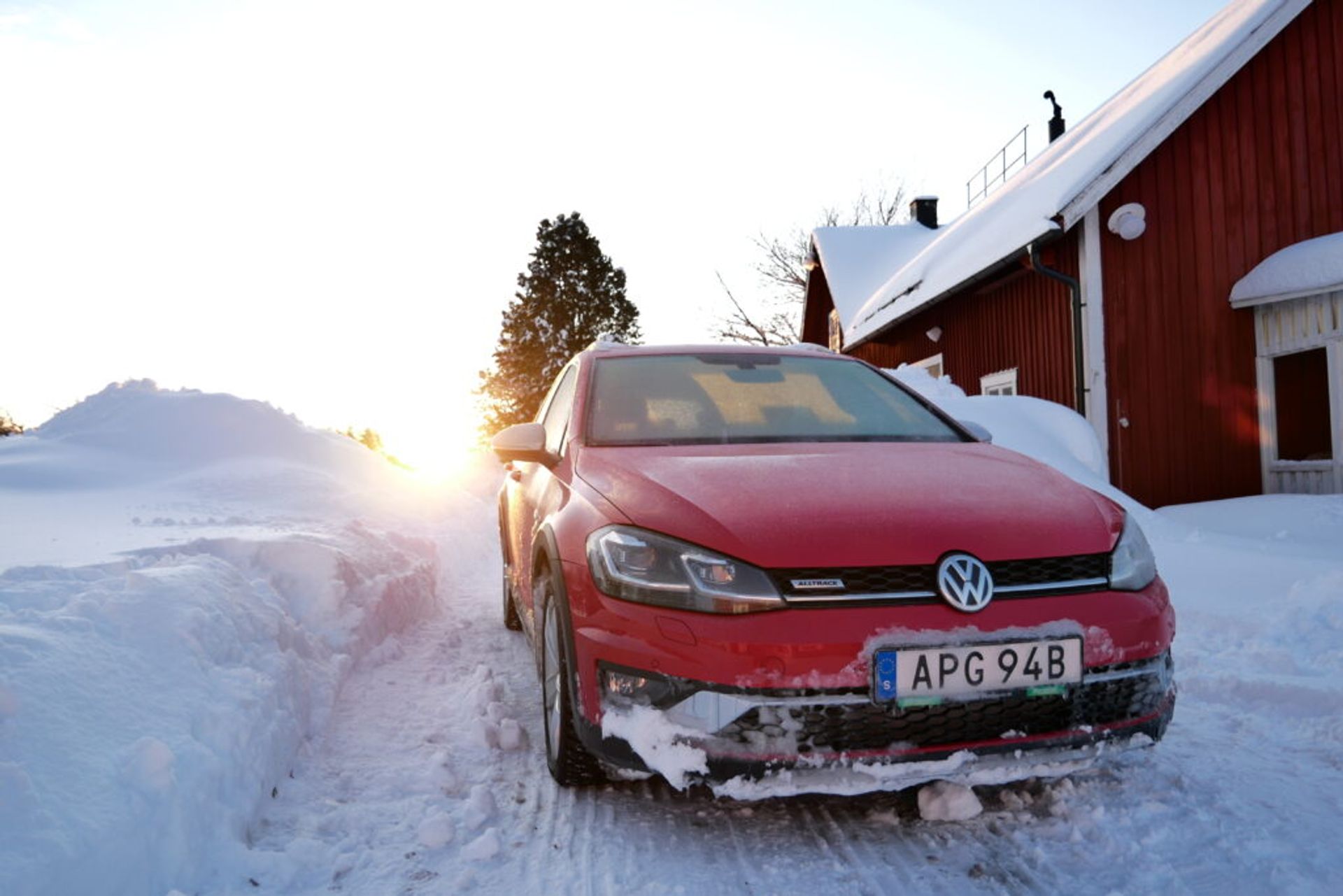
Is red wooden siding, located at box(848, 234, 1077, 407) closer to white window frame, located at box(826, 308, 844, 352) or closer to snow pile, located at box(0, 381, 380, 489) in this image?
white window frame, located at box(826, 308, 844, 352)

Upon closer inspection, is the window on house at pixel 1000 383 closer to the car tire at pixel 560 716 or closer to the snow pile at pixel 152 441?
the snow pile at pixel 152 441

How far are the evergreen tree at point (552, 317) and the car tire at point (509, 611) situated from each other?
3128 centimetres

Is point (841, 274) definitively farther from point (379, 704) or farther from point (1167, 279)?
point (379, 704)

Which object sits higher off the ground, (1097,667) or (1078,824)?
(1097,667)

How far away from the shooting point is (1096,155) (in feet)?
35.8

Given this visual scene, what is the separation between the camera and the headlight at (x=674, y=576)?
2359 millimetres

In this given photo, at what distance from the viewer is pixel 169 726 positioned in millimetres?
2639

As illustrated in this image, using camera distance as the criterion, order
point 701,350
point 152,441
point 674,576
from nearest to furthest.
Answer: point 674,576 < point 701,350 < point 152,441

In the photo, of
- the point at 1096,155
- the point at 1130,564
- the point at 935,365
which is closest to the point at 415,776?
the point at 1130,564

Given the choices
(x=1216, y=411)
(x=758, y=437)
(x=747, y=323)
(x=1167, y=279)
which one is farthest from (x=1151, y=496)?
(x=747, y=323)

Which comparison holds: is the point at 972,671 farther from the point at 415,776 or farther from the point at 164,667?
the point at 164,667

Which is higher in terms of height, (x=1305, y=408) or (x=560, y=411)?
(x=560, y=411)

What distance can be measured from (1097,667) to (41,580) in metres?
Answer: 3.35

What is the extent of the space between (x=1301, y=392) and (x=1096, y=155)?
4.41 metres
